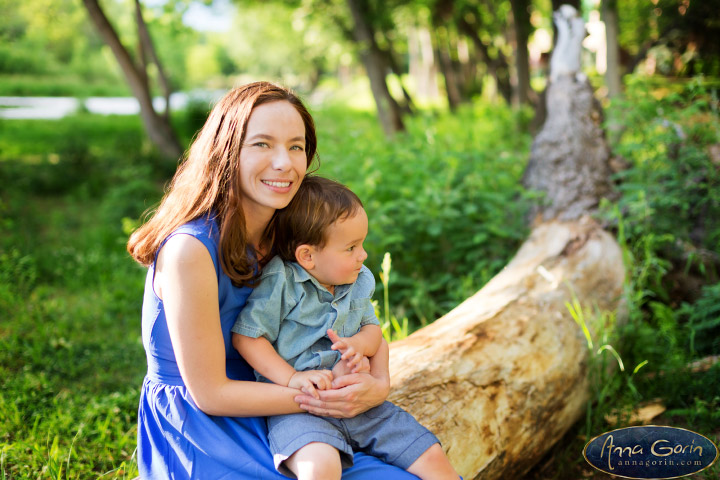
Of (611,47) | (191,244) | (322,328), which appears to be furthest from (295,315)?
(611,47)

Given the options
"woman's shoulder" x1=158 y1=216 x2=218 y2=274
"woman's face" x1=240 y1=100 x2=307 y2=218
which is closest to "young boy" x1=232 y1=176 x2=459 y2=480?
"woman's face" x1=240 y1=100 x2=307 y2=218

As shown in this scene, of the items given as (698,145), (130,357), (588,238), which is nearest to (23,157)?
(130,357)

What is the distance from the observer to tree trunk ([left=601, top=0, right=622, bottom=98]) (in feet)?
26.0

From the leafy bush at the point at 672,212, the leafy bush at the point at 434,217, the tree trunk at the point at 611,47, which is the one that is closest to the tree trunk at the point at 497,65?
the tree trunk at the point at 611,47

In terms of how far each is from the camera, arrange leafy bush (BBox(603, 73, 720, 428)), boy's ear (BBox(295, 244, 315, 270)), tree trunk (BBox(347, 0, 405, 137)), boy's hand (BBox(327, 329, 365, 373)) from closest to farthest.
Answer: boy's hand (BBox(327, 329, 365, 373))
boy's ear (BBox(295, 244, 315, 270))
leafy bush (BBox(603, 73, 720, 428))
tree trunk (BBox(347, 0, 405, 137))

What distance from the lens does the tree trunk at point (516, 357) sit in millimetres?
2467

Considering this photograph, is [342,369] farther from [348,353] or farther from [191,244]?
[191,244]

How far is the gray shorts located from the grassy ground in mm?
1108

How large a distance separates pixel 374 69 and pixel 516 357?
8.16 meters

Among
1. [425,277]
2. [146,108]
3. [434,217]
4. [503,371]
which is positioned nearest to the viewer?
[503,371]

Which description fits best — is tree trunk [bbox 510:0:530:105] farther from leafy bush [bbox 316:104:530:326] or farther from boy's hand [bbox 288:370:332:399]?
boy's hand [bbox 288:370:332:399]

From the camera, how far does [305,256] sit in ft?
6.61

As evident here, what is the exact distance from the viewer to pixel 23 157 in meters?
8.65

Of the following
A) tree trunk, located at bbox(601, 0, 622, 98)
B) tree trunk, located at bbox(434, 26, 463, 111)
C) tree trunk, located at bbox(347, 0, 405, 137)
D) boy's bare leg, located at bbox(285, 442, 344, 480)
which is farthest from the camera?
tree trunk, located at bbox(434, 26, 463, 111)
